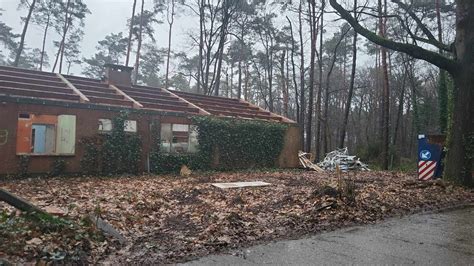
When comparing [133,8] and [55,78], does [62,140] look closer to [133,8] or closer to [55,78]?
[55,78]

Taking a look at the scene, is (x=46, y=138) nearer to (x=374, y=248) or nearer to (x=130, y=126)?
(x=130, y=126)

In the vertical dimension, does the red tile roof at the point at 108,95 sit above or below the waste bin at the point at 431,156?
above

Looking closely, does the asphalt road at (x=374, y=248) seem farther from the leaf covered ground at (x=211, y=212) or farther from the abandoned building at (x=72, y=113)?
the abandoned building at (x=72, y=113)

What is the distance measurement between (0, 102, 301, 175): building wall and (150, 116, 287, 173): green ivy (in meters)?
0.92

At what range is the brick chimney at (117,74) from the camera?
17.4m

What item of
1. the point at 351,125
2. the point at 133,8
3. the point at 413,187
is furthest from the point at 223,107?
the point at 351,125

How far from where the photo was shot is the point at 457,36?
32.9 feet

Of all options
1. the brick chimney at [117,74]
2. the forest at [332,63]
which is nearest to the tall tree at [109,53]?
the forest at [332,63]

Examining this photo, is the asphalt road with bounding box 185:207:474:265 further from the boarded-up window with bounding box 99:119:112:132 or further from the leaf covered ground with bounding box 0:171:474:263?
the boarded-up window with bounding box 99:119:112:132

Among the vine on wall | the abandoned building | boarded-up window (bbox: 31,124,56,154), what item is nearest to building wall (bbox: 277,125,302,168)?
the abandoned building

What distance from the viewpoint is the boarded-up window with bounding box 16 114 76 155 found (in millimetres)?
11883

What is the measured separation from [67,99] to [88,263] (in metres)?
11.1

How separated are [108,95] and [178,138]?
3743 mm

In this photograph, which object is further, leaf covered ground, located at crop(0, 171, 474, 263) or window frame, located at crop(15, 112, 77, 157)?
window frame, located at crop(15, 112, 77, 157)
